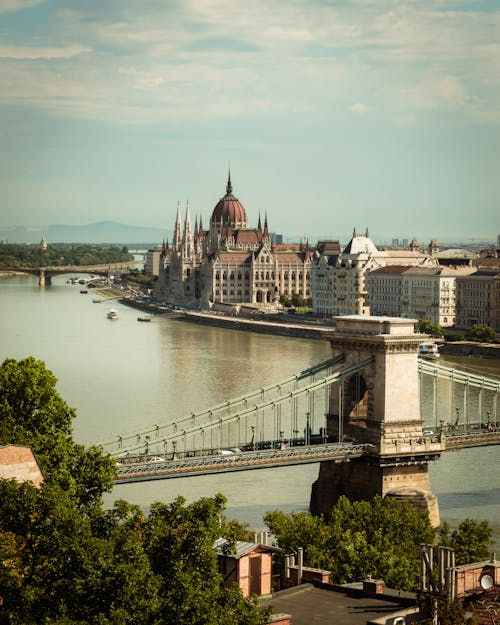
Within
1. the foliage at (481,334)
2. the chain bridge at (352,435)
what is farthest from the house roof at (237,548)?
the foliage at (481,334)

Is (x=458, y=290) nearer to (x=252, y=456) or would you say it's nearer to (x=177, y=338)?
(x=177, y=338)

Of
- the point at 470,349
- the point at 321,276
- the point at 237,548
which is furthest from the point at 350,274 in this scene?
the point at 237,548

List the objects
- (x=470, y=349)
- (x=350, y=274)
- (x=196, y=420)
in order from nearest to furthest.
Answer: (x=196, y=420) → (x=470, y=349) → (x=350, y=274)

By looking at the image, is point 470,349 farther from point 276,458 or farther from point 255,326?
point 276,458

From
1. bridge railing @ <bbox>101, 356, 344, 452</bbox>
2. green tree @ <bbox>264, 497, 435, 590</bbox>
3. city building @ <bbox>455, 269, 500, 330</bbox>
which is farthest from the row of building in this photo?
green tree @ <bbox>264, 497, 435, 590</bbox>

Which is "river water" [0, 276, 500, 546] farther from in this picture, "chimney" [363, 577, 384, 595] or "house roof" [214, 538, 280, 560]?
"chimney" [363, 577, 384, 595]

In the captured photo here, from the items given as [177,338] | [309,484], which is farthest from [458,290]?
[309,484]

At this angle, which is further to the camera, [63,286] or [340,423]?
[63,286]
